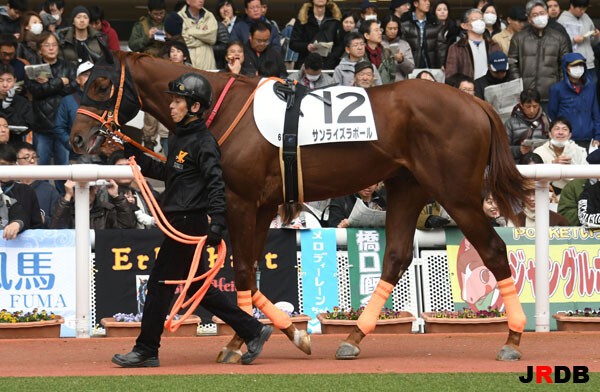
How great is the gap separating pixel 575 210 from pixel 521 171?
137 cm

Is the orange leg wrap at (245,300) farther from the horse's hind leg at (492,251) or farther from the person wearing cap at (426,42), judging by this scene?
the person wearing cap at (426,42)

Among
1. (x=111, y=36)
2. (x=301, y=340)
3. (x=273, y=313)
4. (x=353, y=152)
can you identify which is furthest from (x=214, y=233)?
(x=111, y=36)

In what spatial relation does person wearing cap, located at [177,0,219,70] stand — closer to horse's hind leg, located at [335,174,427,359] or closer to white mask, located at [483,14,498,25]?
white mask, located at [483,14,498,25]

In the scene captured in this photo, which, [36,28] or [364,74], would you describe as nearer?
[364,74]

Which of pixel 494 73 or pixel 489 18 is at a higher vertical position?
pixel 489 18

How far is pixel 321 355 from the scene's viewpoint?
8.47 metres

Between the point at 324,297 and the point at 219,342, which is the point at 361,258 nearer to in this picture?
the point at 324,297

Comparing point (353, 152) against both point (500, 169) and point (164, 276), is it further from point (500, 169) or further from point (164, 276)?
point (164, 276)

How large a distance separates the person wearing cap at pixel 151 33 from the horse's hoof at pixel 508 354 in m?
7.31

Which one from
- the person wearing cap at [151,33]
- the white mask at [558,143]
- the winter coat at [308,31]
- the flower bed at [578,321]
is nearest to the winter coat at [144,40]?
the person wearing cap at [151,33]

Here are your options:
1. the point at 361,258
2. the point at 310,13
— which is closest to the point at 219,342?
the point at 361,258

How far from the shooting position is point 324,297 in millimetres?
9766

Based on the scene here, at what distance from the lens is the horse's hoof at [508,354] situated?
8117 millimetres

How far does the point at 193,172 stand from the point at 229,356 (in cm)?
132
